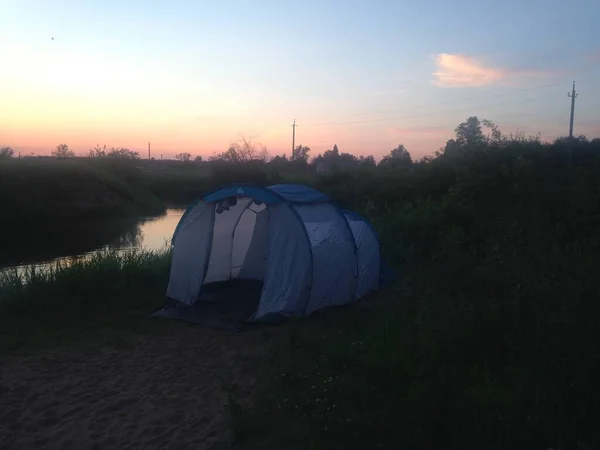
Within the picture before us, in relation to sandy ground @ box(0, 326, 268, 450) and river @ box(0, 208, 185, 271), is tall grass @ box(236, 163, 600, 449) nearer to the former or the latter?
sandy ground @ box(0, 326, 268, 450)

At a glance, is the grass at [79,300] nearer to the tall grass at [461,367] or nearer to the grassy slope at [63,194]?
the tall grass at [461,367]

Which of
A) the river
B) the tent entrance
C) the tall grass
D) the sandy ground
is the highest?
the tall grass

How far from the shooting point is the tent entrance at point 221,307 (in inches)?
307

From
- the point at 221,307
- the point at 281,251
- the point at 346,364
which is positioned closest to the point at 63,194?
the point at 221,307

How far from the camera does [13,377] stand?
226 inches

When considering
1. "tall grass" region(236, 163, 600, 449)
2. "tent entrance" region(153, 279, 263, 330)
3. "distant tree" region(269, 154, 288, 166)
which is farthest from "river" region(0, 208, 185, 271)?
"distant tree" region(269, 154, 288, 166)

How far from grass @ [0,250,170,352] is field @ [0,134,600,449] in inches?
1.3

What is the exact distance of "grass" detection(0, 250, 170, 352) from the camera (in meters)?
7.33

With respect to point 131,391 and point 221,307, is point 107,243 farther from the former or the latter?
point 131,391

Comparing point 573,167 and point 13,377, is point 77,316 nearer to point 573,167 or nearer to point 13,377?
point 13,377

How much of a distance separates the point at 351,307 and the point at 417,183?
13.7 m

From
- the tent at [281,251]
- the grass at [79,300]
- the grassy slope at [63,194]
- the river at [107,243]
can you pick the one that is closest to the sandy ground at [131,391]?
the grass at [79,300]

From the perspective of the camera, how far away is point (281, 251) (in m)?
7.88

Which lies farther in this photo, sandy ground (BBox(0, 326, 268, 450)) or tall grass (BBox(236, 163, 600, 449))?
sandy ground (BBox(0, 326, 268, 450))
